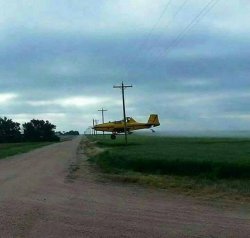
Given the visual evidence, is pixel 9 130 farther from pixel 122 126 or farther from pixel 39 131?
pixel 122 126

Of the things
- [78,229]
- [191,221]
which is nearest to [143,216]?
[191,221]

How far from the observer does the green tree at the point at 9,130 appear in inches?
6105

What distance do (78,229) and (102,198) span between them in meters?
5.39

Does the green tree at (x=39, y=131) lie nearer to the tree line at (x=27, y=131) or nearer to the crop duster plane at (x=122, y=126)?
the tree line at (x=27, y=131)

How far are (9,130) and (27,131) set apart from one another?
581 centimetres

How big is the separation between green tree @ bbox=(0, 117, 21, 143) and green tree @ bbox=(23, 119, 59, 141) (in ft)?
8.16

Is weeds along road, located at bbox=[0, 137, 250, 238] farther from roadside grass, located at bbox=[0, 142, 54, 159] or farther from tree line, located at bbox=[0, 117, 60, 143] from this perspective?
tree line, located at bbox=[0, 117, 60, 143]

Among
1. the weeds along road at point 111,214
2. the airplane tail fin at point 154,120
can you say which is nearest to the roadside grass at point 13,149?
the airplane tail fin at point 154,120

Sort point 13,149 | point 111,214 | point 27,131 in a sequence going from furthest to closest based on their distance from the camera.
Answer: point 27,131, point 13,149, point 111,214

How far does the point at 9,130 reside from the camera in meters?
158

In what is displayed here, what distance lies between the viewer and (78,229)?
10.4m

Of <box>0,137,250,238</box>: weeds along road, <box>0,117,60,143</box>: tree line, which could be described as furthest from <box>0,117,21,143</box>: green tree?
<box>0,137,250,238</box>: weeds along road

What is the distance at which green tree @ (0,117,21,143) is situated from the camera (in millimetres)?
155075

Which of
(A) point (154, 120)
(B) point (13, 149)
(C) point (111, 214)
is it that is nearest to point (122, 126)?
(A) point (154, 120)
